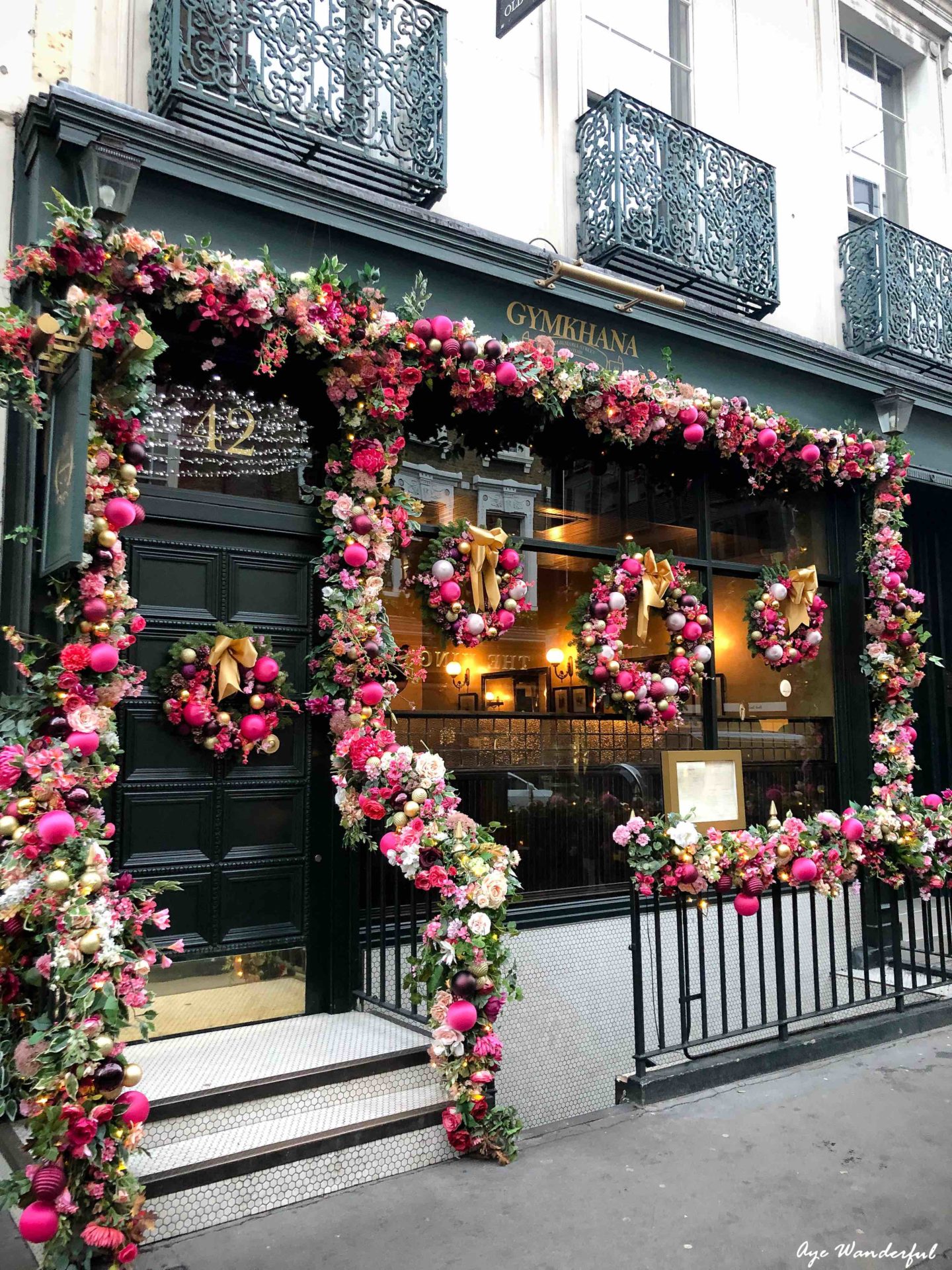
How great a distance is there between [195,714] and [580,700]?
3111 mm

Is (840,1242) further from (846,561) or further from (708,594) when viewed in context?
(846,561)

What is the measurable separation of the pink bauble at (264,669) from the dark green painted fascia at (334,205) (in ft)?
8.86

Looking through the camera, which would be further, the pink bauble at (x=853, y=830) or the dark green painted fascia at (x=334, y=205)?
the pink bauble at (x=853, y=830)

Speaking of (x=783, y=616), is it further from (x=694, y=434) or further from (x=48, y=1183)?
(x=48, y=1183)

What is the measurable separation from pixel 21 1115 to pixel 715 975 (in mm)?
4798

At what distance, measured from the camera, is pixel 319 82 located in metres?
6.32

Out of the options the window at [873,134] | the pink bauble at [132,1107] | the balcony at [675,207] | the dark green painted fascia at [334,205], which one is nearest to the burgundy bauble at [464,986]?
the pink bauble at [132,1107]

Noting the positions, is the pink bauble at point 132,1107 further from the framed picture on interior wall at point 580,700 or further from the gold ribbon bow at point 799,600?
the gold ribbon bow at point 799,600

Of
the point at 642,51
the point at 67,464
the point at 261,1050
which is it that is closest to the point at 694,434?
the point at 642,51

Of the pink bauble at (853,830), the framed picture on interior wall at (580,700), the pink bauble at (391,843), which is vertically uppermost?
the framed picture on interior wall at (580,700)

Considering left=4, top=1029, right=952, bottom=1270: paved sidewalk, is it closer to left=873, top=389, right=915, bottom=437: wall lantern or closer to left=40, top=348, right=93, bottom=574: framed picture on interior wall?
left=40, top=348, right=93, bottom=574: framed picture on interior wall

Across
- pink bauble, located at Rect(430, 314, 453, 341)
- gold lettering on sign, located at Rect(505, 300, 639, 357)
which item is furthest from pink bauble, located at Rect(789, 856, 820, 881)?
pink bauble, located at Rect(430, 314, 453, 341)

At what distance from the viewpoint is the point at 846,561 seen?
912 centimetres

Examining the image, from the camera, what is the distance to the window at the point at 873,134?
10.4 m
